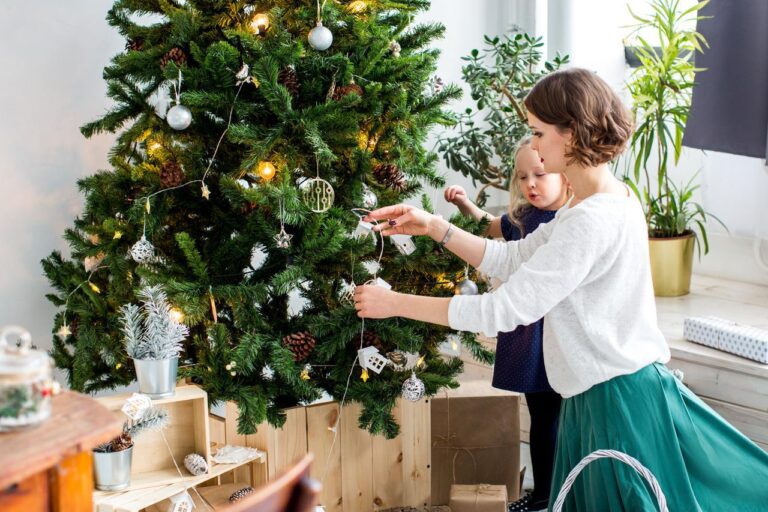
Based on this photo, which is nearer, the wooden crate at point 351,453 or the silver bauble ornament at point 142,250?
the silver bauble ornament at point 142,250

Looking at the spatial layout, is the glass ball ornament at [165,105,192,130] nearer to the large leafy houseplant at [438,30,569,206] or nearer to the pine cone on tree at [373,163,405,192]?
the pine cone on tree at [373,163,405,192]

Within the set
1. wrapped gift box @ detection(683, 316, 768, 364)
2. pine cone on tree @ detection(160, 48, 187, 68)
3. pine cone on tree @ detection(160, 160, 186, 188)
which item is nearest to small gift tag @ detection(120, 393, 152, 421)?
pine cone on tree @ detection(160, 160, 186, 188)

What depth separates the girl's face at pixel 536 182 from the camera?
7.23 feet

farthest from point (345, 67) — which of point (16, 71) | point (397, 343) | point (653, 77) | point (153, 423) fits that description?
point (653, 77)

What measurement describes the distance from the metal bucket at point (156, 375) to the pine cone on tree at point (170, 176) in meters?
0.37

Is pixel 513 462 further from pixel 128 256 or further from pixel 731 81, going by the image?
pixel 731 81

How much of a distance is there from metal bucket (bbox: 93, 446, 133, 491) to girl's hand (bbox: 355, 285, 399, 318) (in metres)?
0.53

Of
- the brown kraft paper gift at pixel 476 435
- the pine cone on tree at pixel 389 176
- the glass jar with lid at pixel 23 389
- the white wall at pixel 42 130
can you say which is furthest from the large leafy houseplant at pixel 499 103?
the glass jar with lid at pixel 23 389

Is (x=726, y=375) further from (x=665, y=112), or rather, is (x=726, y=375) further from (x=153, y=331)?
(x=153, y=331)

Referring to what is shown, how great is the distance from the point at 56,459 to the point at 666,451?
1.27 metres

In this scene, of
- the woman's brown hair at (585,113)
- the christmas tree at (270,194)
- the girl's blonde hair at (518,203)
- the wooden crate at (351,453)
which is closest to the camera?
the woman's brown hair at (585,113)

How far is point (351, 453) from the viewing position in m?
2.14

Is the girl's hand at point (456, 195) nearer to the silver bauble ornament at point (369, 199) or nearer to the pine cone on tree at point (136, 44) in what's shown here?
the silver bauble ornament at point (369, 199)

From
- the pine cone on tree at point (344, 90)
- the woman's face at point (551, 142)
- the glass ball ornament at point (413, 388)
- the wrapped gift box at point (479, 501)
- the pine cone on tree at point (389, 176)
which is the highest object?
the pine cone on tree at point (344, 90)
